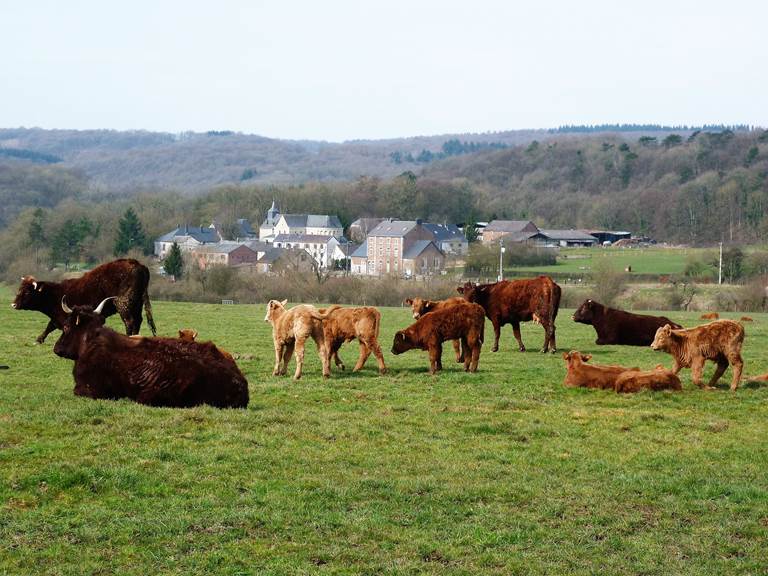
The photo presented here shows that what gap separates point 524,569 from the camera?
7367mm

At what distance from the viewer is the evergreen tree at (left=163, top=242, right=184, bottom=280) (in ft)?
240

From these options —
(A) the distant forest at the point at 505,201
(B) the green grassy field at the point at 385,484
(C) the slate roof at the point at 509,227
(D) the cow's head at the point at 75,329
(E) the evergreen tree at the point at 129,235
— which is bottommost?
(B) the green grassy field at the point at 385,484

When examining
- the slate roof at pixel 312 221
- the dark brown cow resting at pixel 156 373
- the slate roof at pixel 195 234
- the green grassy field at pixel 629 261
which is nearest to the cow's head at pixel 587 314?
the dark brown cow resting at pixel 156 373

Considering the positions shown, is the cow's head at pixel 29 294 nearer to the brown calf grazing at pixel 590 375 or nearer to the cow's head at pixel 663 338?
the brown calf grazing at pixel 590 375

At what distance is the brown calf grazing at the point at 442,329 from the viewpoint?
54.6 ft

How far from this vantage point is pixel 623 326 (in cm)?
2384

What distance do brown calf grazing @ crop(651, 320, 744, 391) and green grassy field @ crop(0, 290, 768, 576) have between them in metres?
0.62

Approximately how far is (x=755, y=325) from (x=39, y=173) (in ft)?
581

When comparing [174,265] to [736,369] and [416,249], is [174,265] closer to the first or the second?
[416,249]

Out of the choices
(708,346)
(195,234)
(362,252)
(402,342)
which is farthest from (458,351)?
(195,234)

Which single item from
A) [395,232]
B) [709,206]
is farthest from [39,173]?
[709,206]

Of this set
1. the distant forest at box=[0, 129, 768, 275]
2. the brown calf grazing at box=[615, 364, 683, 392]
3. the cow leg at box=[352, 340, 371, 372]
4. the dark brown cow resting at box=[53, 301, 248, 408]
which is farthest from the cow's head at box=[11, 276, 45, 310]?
the distant forest at box=[0, 129, 768, 275]

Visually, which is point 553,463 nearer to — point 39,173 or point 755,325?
point 755,325

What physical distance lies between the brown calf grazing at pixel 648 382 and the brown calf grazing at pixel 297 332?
4.51m
